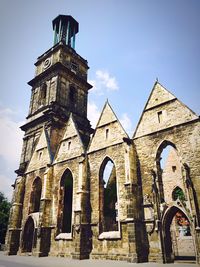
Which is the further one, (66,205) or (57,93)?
(57,93)

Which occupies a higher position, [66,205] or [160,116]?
[160,116]

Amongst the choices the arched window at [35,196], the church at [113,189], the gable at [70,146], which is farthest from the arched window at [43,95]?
the arched window at [35,196]

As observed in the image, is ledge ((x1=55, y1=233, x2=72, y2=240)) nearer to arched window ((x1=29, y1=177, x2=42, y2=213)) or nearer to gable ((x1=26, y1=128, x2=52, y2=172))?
arched window ((x1=29, y1=177, x2=42, y2=213))

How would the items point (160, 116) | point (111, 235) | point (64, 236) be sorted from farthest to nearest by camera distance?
point (64, 236) → point (160, 116) → point (111, 235)

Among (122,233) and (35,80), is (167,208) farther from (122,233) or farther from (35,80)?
(35,80)

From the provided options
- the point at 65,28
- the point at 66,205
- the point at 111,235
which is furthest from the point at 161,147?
the point at 65,28

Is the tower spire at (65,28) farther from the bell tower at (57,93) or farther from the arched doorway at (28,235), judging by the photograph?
the arched doorway at (28,235)

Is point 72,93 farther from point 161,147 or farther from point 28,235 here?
point 161,147

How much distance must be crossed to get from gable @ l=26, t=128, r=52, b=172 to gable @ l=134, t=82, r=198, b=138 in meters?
9.25

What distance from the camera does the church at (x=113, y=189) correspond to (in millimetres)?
12172

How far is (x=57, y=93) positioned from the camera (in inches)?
1022

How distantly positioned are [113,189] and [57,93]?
1234 centimetres

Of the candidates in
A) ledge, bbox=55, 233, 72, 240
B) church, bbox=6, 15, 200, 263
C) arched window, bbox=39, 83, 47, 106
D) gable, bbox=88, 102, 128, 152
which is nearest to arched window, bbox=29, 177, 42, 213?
church, bbox=6, 15, 200, 263

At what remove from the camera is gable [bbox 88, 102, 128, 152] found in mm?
16000
